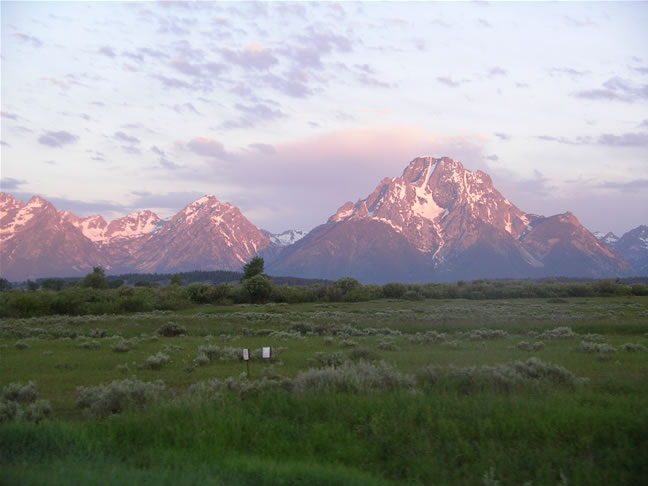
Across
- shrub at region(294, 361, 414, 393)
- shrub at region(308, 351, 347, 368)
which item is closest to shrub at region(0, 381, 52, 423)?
shrub at region(294, 361, 414, 393)

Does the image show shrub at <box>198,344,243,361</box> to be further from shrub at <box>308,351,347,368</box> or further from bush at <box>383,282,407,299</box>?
bush at <box>383,282,407,299</box>

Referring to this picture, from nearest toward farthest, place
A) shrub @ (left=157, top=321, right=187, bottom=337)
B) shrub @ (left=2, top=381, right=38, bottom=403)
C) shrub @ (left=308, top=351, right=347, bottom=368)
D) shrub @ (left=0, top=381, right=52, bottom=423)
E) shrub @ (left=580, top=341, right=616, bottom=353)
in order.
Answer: shrub @ (left=0, top=381, right=52, bottom=423) → shrub @ (left=2, top=381, right=38, bottom=403) → shrub @ (left=308, top=351, right=347, bottom=368) → shrub @ (left=580, top=341, right=616, bottom=353) → shrub @ (left=157, top=321, right=187, bottom=337)

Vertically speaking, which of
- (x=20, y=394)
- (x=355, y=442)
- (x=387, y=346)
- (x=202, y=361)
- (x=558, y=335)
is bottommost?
(x=558, y=335)

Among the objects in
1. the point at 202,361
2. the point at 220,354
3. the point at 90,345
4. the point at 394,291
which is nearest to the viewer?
the point at 202,361

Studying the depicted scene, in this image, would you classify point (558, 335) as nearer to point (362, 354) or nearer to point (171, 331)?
point (362, 354)

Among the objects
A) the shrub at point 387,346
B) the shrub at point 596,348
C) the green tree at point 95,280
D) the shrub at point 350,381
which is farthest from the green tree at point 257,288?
the shrub at point 350,381

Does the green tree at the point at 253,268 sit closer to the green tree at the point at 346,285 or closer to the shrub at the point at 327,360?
the green tree at the point at 346,285

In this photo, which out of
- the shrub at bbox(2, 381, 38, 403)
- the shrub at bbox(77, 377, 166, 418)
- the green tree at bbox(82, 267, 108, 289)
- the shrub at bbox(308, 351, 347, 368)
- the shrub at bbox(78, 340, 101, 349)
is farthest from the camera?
the green tree at bbox(82, 267, 108, 289)

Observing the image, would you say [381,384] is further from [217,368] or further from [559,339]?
[559,339]

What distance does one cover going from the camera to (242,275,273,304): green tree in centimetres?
8000

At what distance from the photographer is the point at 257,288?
80.2 metres

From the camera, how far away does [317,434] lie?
963cm

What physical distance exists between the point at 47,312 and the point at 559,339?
163ft

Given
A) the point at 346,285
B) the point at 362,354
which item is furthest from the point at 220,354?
the point at 346,285
